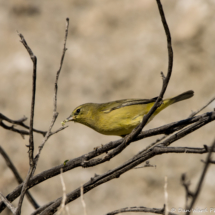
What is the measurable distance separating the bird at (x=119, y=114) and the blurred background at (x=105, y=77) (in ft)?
9.02

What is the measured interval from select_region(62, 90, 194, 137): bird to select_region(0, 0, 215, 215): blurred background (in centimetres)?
275

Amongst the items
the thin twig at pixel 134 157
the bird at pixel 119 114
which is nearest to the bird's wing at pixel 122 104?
the bird at pixel 119 114

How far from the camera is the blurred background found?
7.39 m

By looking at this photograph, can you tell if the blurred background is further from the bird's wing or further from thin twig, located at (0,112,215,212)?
thin twig, located at (0,112,215,212)

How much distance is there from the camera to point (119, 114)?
4520mm

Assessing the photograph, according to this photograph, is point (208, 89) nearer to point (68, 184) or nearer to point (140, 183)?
point (140, 183)

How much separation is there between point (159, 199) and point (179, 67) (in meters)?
3.58

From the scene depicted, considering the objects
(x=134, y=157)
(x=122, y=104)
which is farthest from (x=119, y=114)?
(x=134, y=157)

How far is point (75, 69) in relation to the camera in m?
8.97

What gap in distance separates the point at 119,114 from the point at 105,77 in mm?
4302

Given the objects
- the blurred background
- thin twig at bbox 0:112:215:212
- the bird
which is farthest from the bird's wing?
the blurred background

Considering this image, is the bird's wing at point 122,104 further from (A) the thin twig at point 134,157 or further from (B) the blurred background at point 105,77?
(B) the blurred background at point 105,77

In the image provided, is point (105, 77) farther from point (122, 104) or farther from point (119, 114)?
point (119, 114)

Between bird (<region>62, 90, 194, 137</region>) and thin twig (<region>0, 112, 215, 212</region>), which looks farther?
bird (<region>62, 90, 194, 137</region>)
